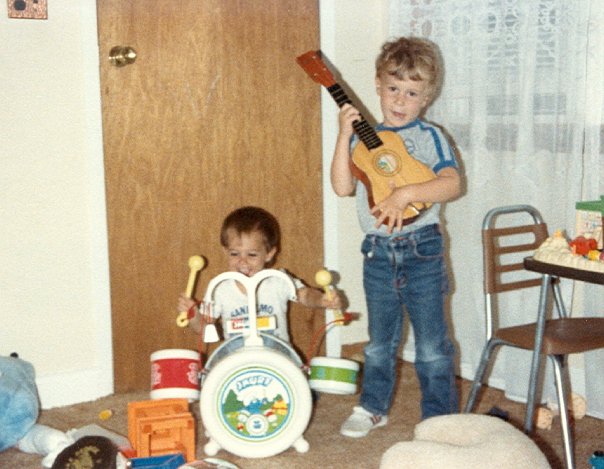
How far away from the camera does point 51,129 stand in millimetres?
2504

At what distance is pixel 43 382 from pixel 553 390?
1.46 metres

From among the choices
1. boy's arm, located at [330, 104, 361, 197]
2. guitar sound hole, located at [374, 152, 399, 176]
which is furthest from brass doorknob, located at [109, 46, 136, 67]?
guitar sound hole, located at [374, 152, 399, 176]

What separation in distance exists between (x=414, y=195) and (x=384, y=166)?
0.39 feet

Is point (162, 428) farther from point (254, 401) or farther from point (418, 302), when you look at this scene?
point (418, 302)

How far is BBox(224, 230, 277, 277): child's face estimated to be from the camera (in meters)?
2.44

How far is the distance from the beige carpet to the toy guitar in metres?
0.59

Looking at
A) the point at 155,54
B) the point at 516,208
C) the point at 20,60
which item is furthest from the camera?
the point at 155,54

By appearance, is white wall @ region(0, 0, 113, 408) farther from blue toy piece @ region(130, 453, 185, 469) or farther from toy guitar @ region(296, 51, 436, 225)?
toy guitar @ region(296, 51, 436, 225)

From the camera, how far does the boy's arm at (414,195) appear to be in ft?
7.05

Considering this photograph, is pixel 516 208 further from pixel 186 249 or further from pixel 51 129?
pixel 51 129

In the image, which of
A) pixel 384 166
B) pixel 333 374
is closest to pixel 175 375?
pixel 333 374

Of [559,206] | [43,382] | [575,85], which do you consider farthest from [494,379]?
[43,382]

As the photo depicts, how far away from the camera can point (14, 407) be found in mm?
2250

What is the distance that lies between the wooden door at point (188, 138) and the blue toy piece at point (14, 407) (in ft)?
1.30
